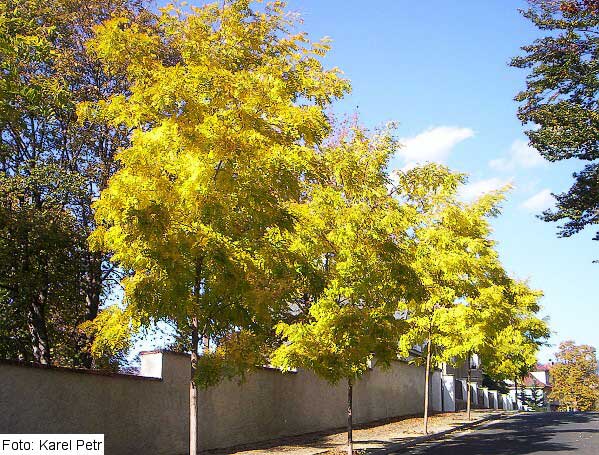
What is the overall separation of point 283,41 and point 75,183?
812 centimetres

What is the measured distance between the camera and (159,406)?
47.9ft

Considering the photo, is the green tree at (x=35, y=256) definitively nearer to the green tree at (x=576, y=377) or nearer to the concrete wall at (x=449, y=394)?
the concrete wall at (x=449, y=394)

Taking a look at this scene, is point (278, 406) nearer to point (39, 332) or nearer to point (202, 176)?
point (39, 332)

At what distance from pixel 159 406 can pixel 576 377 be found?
81418mm

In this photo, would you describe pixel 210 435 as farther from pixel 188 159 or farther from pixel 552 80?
pixel 552 80

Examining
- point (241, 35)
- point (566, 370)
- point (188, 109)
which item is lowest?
point (566, 370)

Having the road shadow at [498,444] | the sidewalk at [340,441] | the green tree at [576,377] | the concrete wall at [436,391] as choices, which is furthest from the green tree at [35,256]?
the green tree at [576,377]

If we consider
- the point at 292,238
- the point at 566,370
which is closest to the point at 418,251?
the point at 292,238

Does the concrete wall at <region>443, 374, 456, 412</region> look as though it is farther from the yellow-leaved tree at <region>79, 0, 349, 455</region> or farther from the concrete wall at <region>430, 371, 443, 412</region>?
the yellow-leaved tree at <region>79, 0, 349, 455</region>

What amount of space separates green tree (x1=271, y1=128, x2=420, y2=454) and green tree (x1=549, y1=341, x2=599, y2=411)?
255 ft

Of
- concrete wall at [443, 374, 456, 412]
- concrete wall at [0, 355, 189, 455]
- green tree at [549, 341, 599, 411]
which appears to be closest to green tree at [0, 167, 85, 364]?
concrete wall at [0, 355, 189, 455]

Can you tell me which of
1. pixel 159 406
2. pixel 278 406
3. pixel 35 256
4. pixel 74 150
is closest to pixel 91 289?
pixel 35 256

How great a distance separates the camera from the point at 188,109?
1155cm

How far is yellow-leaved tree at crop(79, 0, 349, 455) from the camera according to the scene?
10352 mm
